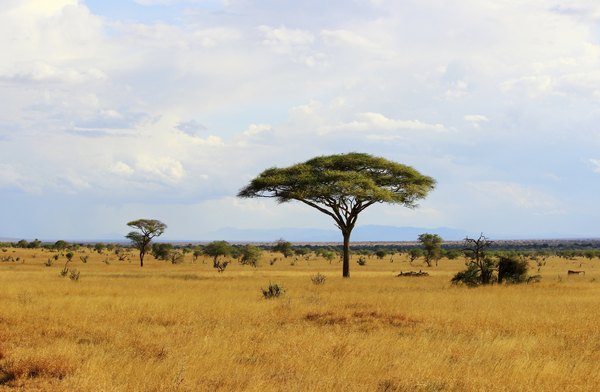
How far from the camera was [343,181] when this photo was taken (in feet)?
136

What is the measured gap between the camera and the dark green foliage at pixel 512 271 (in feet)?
115

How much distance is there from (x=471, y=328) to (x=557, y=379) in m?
6.15

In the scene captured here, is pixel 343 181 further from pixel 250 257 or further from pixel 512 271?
pixel 250 257

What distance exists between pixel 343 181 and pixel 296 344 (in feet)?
94.7

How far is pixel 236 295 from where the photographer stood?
85.0 feet

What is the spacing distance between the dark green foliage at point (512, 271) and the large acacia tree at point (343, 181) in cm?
962

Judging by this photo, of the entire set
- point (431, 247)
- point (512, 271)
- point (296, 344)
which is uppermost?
point (431, 247)

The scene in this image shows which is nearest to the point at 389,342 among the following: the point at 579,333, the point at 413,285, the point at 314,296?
the point at 579,333

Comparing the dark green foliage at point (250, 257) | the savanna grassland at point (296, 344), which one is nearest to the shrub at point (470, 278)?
the savanna grassland at point (296, 344)

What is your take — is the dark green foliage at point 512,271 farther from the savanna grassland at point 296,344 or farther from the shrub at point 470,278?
the savanna grassland at point 296,344

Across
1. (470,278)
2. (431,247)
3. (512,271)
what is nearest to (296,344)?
(470,278)

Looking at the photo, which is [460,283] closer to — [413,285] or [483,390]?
[413,285]

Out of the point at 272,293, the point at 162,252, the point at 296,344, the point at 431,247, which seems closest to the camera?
the point at 296,344

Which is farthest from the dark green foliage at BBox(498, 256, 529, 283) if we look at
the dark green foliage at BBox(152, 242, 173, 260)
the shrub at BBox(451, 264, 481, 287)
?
the dark green foliage at BBox(152, 242, 173, 260)
